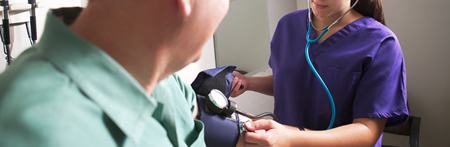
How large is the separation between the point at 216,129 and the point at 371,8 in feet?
2.37

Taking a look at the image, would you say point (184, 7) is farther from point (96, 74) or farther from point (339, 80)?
point (339, 80)

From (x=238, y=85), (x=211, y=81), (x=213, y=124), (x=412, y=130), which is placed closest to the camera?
(x=213, y=124)

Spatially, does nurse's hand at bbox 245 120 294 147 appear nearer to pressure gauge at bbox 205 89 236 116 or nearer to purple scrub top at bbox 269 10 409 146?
pressure gauge at bbox 205 89 236 116

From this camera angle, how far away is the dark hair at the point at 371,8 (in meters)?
1.08

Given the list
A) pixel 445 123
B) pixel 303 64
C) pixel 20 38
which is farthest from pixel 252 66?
pixel 20 38

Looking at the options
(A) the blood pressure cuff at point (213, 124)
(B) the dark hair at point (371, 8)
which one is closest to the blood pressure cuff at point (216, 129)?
(A) the blood pressure cuff at point (213, 124)

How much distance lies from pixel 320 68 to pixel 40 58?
93 centimetres

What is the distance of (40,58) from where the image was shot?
1.16 feet

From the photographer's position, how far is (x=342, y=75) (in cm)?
104

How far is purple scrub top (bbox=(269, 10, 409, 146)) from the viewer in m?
0.98

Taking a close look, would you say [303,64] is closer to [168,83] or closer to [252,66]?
[168,83]

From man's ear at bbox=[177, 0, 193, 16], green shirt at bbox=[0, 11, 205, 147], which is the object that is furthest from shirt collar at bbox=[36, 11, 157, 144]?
man's ear at bbox=[177, 0, 193, 16]

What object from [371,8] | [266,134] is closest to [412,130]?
[371,8]

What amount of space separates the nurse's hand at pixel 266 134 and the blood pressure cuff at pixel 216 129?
0.17 feet
